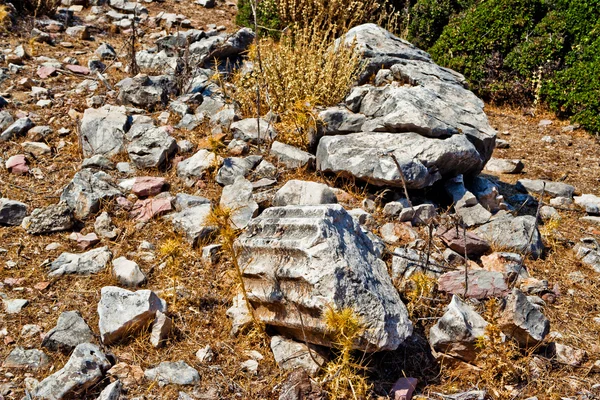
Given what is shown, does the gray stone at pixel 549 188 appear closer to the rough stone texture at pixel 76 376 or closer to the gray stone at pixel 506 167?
the gray stone at pixel 506 167

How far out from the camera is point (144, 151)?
502 centimetres

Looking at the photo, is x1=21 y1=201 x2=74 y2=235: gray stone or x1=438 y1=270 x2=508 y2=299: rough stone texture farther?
x1=21 y1=201 x2=74 y2=235: gray stone

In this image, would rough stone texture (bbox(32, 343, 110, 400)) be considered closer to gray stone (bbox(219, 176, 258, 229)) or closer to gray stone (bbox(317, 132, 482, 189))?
gray stone (bbox(219, 176, 258, 229))

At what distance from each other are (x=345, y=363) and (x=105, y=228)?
7.00 ft

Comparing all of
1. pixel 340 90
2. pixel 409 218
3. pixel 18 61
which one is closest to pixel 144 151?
pixel 340 90

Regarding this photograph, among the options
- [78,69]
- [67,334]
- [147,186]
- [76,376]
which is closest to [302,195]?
[147,186]

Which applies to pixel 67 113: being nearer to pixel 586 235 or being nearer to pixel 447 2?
pixel 586 235

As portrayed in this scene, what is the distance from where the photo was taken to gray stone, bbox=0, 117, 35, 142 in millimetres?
5297

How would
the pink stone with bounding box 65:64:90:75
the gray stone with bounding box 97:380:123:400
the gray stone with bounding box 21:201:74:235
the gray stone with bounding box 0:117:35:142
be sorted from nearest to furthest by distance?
1. the gray stone with bounding box 97:380:123:400
2. the gray stone with bounding box 21:201:74:235
3. the gray stone with bounding box 0:117:35:142
4. the pink stone with bounding box 65:64:90:75

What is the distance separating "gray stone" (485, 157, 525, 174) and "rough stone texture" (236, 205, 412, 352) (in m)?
3.17

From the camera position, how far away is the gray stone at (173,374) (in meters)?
3.11

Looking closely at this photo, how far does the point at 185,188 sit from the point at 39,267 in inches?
50.2

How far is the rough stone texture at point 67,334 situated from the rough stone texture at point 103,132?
6.76 feet

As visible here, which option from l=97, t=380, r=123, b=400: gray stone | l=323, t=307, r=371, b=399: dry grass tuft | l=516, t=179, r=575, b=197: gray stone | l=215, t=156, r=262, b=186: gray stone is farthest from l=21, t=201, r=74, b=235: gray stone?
l=516, t=179, r=575, b=197: gray stone
